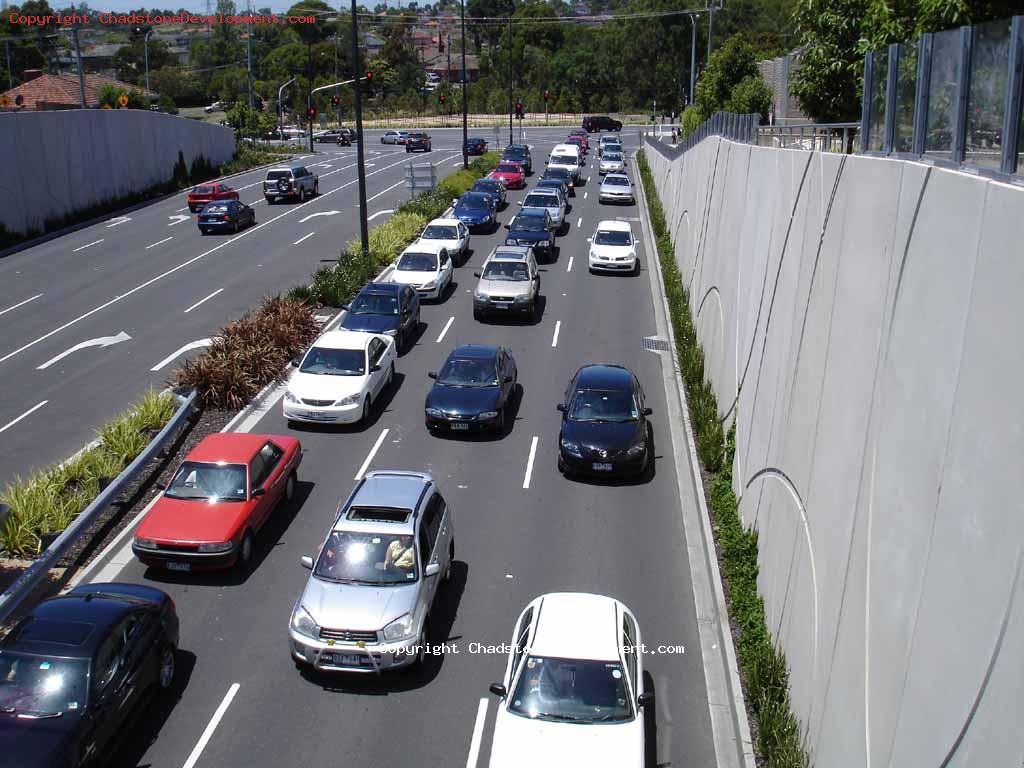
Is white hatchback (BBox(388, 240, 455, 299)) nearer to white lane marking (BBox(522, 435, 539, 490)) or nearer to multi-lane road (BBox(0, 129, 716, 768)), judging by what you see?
multi-lane road (BBox(0, 129, 716, 768))

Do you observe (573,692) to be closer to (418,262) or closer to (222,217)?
(418,262)

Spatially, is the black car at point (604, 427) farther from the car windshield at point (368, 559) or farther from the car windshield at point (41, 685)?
the car windshield at point (41, 685)

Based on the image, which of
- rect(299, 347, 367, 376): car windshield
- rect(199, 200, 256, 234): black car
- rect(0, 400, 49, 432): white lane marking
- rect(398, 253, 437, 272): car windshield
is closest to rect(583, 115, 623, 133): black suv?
rect(199, 200, 256, 234): black car

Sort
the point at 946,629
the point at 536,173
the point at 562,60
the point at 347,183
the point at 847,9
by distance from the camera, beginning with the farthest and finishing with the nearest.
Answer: the point at 562,60
the point at 536,173
the point at 347,183
the point at 847,9
the point at 946,629

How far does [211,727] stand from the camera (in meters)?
11.1

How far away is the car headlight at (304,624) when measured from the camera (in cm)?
1177

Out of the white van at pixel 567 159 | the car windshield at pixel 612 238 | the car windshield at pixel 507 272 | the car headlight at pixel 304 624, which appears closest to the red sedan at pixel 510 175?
the white van at pixel 567 159

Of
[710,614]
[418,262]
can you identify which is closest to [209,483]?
[710,614]

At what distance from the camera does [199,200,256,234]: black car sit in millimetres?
41406

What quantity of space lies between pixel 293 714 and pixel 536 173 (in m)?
53.4

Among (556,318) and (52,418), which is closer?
(52,418)

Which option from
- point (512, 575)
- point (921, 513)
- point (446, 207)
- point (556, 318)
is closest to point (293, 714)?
point (512, 575)

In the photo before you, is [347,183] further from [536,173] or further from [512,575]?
[512,575]

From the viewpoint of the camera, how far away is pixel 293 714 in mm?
11328
